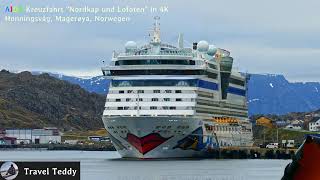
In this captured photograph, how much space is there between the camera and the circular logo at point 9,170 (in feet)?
66.6

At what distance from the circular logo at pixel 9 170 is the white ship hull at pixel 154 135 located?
73.9 metres

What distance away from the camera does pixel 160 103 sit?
97.0 metres

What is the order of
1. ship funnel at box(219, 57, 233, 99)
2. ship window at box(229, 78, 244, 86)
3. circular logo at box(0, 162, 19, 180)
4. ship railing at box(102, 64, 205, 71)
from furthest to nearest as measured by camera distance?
ship window at box(229, 78, 244, 86)
ship funnel at box(219, 57, 233, 99)
ship railing at box(102, 64, 205, 71)
circular logo at box(0, 162, 19, 180)

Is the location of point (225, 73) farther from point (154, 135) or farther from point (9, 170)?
point (9, 170)

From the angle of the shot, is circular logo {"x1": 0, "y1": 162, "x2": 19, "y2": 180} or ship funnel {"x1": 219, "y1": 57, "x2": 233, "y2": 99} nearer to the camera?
circular logo {"x1": 0, "y1": 162, "x2": 19, "y2": 180}

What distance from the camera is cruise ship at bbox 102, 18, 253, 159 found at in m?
95.2

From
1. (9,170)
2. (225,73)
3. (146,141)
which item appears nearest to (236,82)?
(225,73)

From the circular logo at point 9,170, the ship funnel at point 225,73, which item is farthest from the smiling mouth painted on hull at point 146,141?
the circular logo at point 9,170

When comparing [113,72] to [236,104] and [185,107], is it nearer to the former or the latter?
[185,107]

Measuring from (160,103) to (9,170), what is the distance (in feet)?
251

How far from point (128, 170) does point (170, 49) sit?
1095 inches

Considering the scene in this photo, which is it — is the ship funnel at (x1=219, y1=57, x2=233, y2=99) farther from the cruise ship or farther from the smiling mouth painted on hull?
the smiling mouth painted on hull

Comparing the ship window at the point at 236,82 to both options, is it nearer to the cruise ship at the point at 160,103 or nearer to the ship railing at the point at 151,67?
the cruise ship at the point at 160,103

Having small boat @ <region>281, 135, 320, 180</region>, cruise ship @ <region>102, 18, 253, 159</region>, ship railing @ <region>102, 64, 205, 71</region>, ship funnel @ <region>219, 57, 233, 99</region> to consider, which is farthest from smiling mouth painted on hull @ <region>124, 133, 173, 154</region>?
small boat @ <region>281, 135, 320, 180</region>
